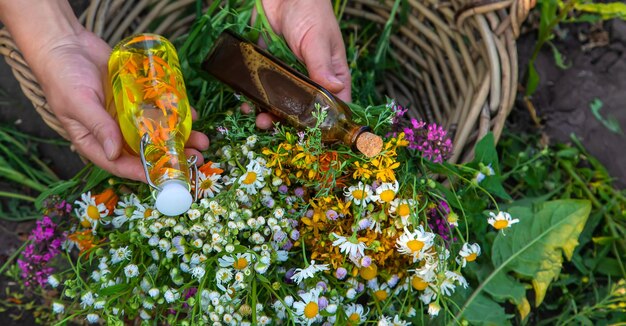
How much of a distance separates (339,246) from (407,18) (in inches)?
23.7

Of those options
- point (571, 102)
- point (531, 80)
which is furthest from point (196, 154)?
point (571, 102)

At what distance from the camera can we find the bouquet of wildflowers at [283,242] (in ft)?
2.66

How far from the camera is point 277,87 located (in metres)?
0.91

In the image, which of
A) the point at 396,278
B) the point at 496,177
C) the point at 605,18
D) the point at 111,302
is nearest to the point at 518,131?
the point at 605,18

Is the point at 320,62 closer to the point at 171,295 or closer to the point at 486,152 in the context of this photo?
the point at 486,152

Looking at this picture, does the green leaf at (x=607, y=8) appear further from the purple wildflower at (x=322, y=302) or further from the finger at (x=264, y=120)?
the purple wildflower at (x=322, y=302)

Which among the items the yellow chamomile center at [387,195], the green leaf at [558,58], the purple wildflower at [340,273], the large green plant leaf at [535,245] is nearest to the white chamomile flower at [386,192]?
the yellow chamomile center at [387,195]

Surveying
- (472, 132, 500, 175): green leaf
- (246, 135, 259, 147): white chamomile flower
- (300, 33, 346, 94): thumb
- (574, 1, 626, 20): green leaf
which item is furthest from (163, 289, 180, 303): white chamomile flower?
(574, 1, 626, 20): green leaf

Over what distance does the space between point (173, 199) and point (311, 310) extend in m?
0.24

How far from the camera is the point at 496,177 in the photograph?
0.96 metres

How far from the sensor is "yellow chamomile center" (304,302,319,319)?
2.65 feet

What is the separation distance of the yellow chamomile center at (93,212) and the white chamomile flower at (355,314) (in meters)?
0.38

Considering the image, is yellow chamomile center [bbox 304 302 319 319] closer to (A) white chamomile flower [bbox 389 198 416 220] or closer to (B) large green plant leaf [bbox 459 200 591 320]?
(A) white chamomile flower [bbox 389 198 416 220]

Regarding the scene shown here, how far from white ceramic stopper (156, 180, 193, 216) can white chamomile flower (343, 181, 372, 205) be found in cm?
23
